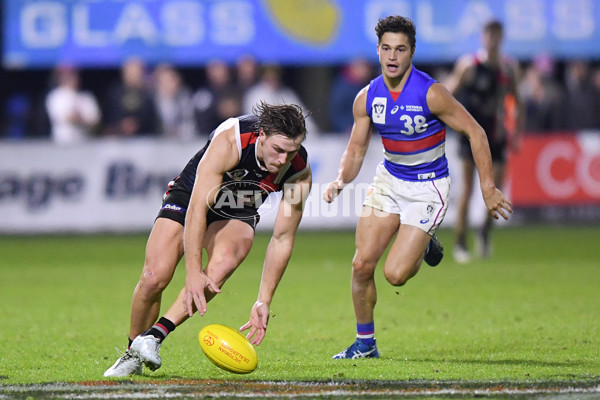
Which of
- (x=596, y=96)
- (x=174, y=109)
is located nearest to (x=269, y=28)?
(x=174, y=109)

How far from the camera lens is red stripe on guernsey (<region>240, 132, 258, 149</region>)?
6.39 m

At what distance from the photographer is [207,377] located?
244 inches

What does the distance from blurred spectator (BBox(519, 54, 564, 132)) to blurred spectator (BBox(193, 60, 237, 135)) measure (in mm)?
5358

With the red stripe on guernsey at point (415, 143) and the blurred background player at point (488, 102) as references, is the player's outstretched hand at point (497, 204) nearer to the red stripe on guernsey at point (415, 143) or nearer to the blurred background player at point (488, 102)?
the red stripe on guernsey at point (415, 143)

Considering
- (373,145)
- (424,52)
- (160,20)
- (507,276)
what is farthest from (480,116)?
(160,20)

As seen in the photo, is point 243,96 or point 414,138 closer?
point 414,138

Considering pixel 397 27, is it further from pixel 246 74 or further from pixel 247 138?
pixel 246 74

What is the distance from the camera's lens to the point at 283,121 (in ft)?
20.1

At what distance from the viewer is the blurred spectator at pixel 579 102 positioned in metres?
18.8

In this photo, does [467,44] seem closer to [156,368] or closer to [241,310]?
[241,310]

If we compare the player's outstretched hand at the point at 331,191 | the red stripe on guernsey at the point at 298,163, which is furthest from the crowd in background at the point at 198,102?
the red stripe on guernsey at the point at 298,163

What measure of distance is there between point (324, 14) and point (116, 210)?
5.04 metres

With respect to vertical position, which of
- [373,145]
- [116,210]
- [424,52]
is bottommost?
[116,210]

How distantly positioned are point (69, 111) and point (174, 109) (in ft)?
5.86
